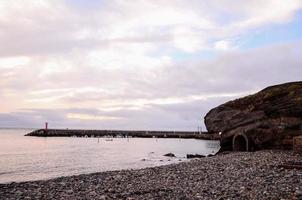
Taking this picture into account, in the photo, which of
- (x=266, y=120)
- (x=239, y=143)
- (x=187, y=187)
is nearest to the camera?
(x=187, y=187)

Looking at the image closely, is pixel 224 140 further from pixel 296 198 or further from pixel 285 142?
pixel 296 198

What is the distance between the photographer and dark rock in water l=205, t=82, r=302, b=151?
43250 millimetres

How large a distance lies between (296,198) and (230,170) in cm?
1075

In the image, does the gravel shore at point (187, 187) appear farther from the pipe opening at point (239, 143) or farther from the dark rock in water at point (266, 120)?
the pipe opening at point (239, 143)

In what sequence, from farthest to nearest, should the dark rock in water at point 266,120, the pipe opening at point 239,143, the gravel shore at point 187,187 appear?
1. the pipe opening at point 239,143
2. the dark rock in water at point 266,120
3. the gravel shore at point 187,187

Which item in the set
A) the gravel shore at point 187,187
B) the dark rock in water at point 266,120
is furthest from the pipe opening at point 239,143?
the gravel shore at point 187,187

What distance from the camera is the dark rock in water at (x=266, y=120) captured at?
142 ft

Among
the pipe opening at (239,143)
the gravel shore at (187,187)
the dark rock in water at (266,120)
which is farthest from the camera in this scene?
the pipe opening at (239,143)

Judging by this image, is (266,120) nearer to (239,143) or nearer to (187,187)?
(239,143)

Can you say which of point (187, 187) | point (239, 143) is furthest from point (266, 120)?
point (187, 187)

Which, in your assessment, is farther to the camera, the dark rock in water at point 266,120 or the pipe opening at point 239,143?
the pipe opening at point 239,143

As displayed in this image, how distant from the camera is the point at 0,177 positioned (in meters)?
37.4

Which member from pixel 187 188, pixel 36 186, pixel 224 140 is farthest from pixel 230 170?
pixel 224 140

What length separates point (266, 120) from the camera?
45219mm
